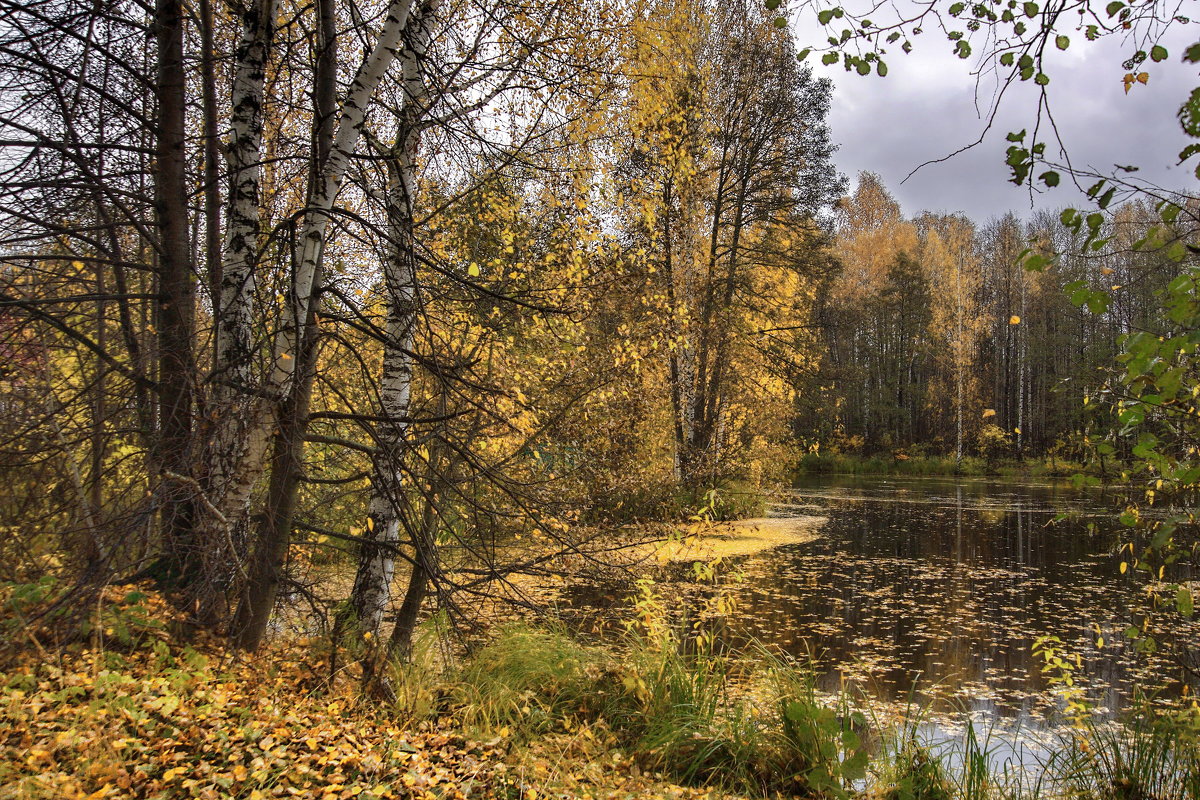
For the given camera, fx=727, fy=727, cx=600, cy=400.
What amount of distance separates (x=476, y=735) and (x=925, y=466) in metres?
29.7

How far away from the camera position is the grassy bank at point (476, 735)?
101 inches

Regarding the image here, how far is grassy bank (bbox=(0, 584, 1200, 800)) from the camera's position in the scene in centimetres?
257

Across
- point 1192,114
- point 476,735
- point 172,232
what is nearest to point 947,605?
point 476,735

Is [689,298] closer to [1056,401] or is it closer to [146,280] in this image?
[146,280]

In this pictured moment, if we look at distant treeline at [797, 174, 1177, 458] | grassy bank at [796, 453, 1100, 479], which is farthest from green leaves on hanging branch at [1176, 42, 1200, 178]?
distant treeline at [797, 174, 1177, 458]

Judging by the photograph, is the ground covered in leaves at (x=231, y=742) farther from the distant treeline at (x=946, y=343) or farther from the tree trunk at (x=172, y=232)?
the distant treeline at (x=946, y=343)

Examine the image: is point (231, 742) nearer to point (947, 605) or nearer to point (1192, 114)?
point (1192, 114)

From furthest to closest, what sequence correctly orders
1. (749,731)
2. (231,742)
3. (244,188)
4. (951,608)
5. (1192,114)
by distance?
(951,608)
(749,731)
(244,188)
(231,742)
(1192,114)

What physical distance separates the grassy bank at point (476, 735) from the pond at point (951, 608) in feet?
3.45

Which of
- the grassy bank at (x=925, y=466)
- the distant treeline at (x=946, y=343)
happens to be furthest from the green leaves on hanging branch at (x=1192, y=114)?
the distant treeline at (x=946, y=343)

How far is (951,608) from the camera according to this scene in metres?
8.48

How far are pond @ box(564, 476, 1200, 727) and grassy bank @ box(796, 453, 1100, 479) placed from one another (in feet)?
43.0

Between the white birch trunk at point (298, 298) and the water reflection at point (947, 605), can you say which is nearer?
the white birch trunk at point (298, 298)

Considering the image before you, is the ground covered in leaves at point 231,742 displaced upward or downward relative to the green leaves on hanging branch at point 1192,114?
downward
